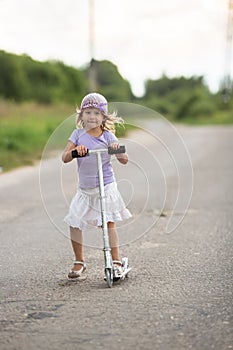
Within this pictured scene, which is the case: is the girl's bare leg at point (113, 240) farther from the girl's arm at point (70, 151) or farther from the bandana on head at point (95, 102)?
the bandana on head at point (95, 102)

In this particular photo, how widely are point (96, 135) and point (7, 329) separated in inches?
66.3

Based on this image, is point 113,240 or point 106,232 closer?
point 106,232

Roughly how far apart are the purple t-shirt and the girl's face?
0.25 ft

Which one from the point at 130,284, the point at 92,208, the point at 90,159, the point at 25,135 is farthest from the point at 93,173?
the point at 25,135

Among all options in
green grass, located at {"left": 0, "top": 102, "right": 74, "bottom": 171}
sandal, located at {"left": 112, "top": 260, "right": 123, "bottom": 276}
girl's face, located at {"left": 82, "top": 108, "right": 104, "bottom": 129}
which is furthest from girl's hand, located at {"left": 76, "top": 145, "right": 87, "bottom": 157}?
green grass, located at {"left": 0, "top": 102, "right": 74, "bottom": 171}

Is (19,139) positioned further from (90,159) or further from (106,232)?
(106,232)

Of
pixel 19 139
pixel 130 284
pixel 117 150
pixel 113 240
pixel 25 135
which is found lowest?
pixel 130 284

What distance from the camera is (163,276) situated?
203 inches

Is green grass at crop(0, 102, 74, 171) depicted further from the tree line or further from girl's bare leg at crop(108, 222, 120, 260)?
girl's bare leg at crop(108, 222, 120, 260)

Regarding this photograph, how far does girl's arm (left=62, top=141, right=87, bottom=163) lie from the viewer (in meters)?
4.80

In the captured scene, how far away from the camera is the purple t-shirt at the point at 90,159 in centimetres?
504

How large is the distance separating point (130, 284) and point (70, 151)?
38.4 inches

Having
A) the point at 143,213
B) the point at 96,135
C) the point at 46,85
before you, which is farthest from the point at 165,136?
the point at 46,85

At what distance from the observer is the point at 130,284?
492 centimetres
